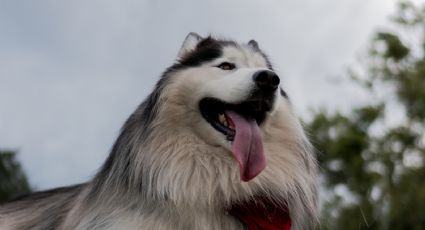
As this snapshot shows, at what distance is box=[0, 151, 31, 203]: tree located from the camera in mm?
29636

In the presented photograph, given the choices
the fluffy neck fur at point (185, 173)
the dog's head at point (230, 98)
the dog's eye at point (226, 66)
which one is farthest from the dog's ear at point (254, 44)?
the fluffy neck fur at point (185, 173)

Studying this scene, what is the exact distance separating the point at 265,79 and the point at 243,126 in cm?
41

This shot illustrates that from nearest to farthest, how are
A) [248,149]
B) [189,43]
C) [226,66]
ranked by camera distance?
1. [248,149]
2. [226,66]
3. [189,43]

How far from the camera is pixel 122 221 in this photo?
5.36 metres

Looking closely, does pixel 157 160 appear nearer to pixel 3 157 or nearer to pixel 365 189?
pixel 365 189

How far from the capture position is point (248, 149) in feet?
18.4

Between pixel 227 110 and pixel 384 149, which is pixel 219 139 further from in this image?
pixel 384 149

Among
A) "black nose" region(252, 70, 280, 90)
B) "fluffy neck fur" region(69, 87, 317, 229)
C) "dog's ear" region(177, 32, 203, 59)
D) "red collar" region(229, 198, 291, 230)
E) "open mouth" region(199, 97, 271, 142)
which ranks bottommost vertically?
"red collar" region(229, 198, 291, 230)

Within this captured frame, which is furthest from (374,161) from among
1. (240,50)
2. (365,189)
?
(240,50)

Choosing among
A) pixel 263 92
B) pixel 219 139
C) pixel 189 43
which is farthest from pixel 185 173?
pixel 189 43

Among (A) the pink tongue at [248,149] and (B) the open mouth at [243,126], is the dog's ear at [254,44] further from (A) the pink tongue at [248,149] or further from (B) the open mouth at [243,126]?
(A) the pink tongue at [248,149]

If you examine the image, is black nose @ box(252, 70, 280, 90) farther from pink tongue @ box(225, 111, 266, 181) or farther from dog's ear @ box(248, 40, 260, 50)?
dog's ear @ box(248, 40, 260, 50)

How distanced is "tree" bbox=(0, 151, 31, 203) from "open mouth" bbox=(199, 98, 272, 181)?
24704 mm

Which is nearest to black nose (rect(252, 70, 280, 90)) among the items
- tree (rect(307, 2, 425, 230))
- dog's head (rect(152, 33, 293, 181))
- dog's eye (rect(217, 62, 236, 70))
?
dog's head (rect(152, 33, 293, 181))
